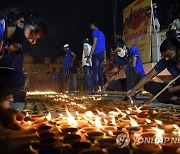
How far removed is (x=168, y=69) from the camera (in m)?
5.68

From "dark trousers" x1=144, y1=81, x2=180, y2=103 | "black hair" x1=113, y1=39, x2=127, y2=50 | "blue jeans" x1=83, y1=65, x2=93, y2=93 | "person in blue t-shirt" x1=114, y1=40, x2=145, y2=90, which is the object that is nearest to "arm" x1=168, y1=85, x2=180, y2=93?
"dark trousers" x1=144, y1=81, x2=180, y2=103

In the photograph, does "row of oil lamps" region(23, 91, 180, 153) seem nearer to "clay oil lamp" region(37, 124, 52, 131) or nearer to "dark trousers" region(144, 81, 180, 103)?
"clay oil lamp" region(37, 124, 52, 131)

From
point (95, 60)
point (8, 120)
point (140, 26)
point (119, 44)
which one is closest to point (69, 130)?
point (8, 120)

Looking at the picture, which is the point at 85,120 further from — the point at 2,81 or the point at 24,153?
the point at 24,153

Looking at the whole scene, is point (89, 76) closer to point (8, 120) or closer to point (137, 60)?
point (137, 60)

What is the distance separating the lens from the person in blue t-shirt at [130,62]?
7.42 m

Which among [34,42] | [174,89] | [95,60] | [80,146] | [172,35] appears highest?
[172,35]

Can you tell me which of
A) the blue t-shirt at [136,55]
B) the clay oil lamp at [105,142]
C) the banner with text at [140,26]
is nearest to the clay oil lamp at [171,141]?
the clay oil lamp at [105,142]

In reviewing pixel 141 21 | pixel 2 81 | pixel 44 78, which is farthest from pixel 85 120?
pixel 44 78

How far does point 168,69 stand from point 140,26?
8432mm

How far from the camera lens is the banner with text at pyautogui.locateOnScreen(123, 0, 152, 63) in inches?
504

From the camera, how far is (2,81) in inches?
138

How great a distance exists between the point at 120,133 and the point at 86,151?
0.67 metres

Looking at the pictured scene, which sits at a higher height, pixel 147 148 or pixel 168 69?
pixel 168 69
